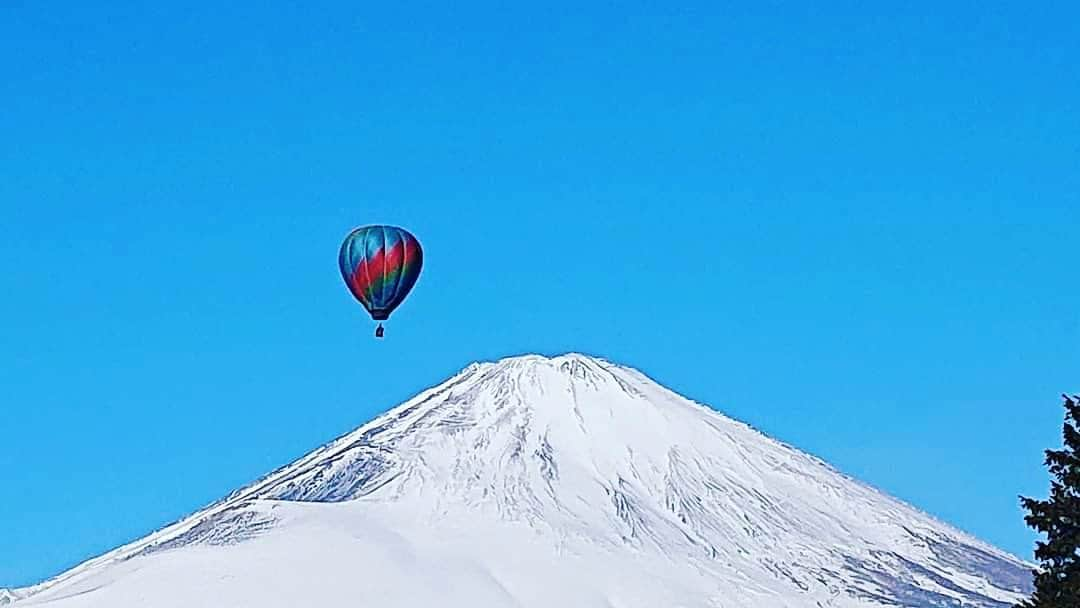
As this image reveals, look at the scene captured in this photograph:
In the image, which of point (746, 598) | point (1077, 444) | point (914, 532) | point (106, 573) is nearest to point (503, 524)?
point (746, 598)

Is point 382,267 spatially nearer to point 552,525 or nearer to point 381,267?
point 381,267

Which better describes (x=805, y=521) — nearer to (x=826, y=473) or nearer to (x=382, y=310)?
(x=826, y=473)

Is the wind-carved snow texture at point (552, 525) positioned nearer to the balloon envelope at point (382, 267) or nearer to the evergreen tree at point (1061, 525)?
the balloon envelope at point (382, 267)

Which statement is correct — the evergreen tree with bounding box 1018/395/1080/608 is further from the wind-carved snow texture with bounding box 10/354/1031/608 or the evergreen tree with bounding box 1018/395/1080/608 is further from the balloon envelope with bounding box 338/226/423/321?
the wind-carved snow texture with bounding box 10/354/1031/608

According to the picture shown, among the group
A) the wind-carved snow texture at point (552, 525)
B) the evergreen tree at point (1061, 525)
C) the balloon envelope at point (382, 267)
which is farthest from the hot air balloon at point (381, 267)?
the evergreen tree at point (1061, 525)

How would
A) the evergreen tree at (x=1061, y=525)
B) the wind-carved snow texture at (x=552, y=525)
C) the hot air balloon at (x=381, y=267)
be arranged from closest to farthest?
the evergreen tree at (x=1061, y=525) < the hot air balloon at (x=381, y=267) < the wind-carved snow texture at (x=552, y=525)

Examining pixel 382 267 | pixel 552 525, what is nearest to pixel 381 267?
pixel 382 267
